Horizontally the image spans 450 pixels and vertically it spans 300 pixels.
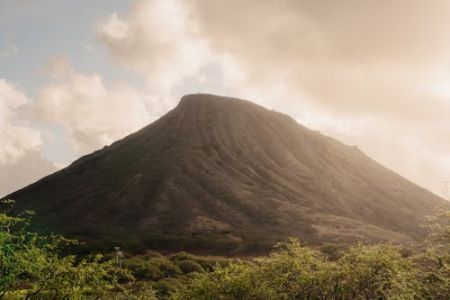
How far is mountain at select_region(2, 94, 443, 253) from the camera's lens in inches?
4151

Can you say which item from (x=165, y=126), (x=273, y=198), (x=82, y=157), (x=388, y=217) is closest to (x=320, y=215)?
(x=273, y=198)

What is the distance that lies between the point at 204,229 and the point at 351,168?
63.1 meters

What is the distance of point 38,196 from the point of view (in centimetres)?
13475

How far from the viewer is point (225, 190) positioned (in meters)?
125

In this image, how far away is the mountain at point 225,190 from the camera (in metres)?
105

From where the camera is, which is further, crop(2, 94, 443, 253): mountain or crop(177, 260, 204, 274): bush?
crop(2, 94, 443, 253): mountain

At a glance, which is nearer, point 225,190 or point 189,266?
point 189,266

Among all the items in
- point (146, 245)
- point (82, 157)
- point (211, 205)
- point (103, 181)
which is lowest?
point (146, 245)

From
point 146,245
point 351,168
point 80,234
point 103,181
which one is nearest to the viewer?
point 146,245

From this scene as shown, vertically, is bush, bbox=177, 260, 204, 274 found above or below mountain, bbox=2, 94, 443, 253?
below

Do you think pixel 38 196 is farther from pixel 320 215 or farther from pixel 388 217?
pixel 388 217

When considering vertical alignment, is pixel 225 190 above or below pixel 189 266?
above

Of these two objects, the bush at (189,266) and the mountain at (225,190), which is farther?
the mountain at (225,190)

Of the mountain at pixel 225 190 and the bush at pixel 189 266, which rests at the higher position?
the mountain at pixel 225 190
